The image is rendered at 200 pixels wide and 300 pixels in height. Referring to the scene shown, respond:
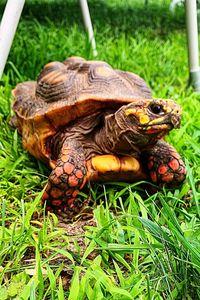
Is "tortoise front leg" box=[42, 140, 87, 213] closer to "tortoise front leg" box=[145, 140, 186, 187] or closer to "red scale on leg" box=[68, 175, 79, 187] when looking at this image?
"red scale on leg" box=[68, 175, 79, 187]

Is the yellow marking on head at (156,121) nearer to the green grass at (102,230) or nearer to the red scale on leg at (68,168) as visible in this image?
the green grass at (102,230)

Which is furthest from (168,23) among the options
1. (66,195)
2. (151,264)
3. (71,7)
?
(151,264)

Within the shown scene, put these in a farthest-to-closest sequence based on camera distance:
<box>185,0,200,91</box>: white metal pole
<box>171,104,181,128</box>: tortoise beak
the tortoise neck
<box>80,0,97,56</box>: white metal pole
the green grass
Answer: <box>80,0,97,56</box>: white metal pole → <box>185,0,200,91</box>: white metal pole → the tortoise neck → <box>171,104,181,128</box>: tortoise beak → the green grass

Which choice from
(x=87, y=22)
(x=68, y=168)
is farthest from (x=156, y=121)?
(x=87, y=22)

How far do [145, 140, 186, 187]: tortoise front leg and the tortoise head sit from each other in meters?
0.12

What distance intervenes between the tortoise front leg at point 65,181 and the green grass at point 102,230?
0.16ft

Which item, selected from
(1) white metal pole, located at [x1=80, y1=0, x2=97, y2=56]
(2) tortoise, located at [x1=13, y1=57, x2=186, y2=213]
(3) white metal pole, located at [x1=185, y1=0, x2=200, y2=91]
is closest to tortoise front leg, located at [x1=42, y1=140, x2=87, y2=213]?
(2) tortoise, located at [x1=13, y1=57, x2=186, y2=213]

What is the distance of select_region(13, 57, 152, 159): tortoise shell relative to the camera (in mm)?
1876

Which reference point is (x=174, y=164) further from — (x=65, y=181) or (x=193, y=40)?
(x=193, y=40)

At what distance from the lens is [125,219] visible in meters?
1.63

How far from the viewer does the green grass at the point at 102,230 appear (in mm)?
1227

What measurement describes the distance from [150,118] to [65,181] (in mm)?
332

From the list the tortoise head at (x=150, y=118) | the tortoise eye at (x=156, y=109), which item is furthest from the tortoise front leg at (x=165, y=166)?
the tortoise eye at (x=156, y=109)

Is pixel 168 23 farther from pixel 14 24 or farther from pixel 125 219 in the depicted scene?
pixel 125 219
